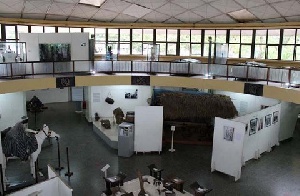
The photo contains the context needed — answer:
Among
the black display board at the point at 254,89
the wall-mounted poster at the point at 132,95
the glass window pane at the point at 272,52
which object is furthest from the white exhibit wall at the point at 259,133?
the wall-mounted poster at the point at 132,95

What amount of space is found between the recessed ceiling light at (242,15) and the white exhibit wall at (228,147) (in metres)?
10.5

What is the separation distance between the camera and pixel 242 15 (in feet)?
73.9

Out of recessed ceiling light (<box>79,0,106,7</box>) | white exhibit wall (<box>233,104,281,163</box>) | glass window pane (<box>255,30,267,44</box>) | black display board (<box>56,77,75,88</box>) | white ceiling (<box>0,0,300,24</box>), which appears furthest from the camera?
Answer: glass window pane (<box>255,30,267,44</box>)

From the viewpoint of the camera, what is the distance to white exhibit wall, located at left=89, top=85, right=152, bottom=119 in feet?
70.9

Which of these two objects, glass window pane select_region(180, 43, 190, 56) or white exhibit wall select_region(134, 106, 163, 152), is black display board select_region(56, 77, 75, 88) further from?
glass window pane select_region(180, 43, 190, 56)

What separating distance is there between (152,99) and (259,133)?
6.93 metres

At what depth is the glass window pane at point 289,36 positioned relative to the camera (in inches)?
851

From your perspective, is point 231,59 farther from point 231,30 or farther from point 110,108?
point 110,108

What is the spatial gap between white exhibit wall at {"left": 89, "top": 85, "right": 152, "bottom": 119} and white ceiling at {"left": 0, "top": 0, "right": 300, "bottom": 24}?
18.5 feet

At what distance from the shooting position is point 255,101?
18.9 metres

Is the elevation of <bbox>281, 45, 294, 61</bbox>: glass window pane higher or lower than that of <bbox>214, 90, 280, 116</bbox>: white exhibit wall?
higher

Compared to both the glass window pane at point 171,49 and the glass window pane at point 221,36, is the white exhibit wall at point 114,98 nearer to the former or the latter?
the glass window pane at point 171,49

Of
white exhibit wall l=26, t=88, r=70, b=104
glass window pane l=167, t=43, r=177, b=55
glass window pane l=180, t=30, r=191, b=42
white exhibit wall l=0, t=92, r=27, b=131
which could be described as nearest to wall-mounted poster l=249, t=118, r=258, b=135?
glass window pane l=180, t=30, r=191, b=42

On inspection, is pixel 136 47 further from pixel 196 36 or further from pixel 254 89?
pixel 254 89
